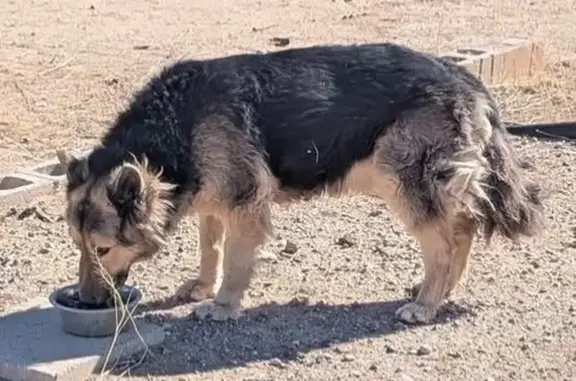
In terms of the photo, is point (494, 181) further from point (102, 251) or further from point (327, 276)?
point (102, 251)

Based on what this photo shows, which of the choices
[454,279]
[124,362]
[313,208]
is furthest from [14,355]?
[313,208]

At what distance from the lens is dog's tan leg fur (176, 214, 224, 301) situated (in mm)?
A: 6699

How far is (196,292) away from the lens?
6699mm

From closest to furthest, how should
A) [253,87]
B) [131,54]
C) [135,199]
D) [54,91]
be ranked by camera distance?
[135,199], [253,87], [54,91], [131,54]

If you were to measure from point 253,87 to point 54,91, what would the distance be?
15.5 ft

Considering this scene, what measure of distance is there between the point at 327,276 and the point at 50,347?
1.69 m

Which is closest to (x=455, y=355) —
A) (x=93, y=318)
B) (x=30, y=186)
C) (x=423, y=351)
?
(x=423, y=351)

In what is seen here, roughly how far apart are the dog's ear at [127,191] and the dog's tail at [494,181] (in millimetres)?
1476

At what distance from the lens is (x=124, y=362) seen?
19.4 ft

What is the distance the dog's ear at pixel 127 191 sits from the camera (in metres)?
5.81

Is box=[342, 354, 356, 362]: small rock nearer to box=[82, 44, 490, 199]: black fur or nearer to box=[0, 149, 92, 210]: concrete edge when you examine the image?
box=[82, 44, 490, 199]: black fur

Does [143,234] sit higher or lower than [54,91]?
higher

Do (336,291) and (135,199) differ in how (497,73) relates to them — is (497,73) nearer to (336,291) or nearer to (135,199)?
(336,291)

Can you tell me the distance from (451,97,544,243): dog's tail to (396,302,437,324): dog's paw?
499 millimetres
